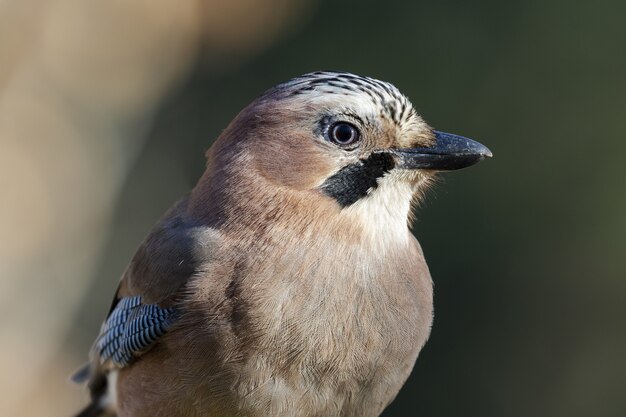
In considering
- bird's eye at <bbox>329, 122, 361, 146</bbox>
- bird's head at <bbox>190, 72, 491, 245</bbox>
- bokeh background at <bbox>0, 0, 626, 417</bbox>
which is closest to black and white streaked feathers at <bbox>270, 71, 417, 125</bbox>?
bird's head at <bbox>190, 72, 491, 245</bbox>

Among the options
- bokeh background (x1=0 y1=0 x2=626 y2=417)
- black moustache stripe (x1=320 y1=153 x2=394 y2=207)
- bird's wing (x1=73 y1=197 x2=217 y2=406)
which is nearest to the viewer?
black moustache stripe (x1=320 y1=153 x2=394 y2=207)

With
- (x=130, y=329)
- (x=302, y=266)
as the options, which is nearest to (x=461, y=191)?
(x=130, y=329)

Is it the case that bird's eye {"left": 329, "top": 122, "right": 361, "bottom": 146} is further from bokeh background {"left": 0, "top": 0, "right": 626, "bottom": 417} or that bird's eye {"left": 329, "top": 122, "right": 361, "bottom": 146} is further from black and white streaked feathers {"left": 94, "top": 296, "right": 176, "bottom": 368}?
bokeh background {"left": 0, "top": 0, "right": 626, "bottom": 417}

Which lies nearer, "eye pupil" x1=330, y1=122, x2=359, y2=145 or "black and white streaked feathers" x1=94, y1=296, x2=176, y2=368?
"eye pupil" x1=330, y1=122, x2=359, y2=145

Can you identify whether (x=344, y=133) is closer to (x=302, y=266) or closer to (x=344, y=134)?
(x=344, y=134)

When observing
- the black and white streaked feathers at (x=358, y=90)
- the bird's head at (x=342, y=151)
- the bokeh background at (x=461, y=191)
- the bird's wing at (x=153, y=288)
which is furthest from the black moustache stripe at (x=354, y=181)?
the bokeh background at (x=461, y=191)

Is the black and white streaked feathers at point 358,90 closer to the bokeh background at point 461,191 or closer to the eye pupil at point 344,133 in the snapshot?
the eye pupil at point 344,133
